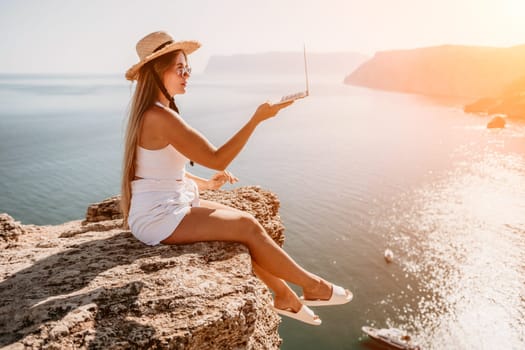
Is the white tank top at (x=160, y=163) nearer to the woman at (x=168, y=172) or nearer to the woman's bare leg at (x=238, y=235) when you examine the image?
the woman at (x=168, y=172)

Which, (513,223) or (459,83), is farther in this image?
(459,83)

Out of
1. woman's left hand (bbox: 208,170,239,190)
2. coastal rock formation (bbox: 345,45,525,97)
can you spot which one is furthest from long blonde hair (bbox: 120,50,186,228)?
coastal rock formation (bbox: 345,45,525,97)

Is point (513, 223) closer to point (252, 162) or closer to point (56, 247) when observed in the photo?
point (252, 162)

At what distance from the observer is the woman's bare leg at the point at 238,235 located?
152 inches

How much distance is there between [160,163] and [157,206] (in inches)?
17.7

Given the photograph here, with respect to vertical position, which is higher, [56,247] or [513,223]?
[56,247]

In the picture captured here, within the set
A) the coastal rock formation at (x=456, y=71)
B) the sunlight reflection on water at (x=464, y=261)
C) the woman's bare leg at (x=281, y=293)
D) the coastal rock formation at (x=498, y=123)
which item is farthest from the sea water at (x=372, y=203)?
the coastal rock formation at (x=456, y=71)

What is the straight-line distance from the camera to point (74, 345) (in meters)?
2.68

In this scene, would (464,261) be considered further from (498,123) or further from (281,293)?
(498,123)

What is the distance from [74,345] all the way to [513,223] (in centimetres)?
4657

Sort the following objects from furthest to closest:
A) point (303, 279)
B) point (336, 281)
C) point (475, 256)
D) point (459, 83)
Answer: point (459, 83) < point (475, 256) < point (336, 281) < point (303, 279)

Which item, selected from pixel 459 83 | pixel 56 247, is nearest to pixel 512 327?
pixel 56 247

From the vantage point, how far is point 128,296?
3215mm

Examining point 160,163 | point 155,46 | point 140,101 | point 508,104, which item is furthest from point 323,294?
point 508,104
